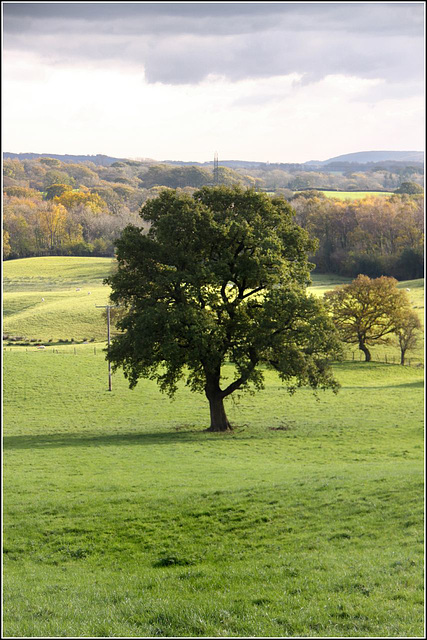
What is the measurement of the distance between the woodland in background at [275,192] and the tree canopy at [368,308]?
6.52m

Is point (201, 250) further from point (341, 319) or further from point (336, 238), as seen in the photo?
point (336, 238)

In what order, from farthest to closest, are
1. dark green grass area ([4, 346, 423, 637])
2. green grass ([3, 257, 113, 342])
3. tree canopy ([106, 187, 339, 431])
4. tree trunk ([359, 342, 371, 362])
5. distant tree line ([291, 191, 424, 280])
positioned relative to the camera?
1. distant tree line ([291, 191, 424, 280])
2. green grass ([3, 257, 113, 342])
3. tree trunk ([359, 342, 371, 362])
4. tree canopy ([106, 187, 339, 431])
5. dark green grass area ([4, 346, 423, 637])

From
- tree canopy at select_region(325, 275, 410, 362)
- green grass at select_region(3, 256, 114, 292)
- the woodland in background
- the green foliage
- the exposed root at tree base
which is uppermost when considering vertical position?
the green foliage

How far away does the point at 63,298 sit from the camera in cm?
6106

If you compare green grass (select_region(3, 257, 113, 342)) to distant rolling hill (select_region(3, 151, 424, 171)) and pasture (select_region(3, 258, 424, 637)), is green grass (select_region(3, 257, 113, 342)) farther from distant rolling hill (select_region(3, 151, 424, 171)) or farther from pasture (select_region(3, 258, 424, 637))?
pasture (select_region(3, 258, 424, 637))

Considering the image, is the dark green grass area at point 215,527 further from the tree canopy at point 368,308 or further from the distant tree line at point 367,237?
the distant tree line at point 367,237

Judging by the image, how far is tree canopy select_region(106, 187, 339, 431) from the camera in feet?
70.3

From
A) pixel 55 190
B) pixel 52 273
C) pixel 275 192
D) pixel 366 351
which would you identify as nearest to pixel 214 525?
pixel 366 351

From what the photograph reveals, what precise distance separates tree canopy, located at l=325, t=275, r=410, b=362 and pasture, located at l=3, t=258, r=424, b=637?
16808 millimetres

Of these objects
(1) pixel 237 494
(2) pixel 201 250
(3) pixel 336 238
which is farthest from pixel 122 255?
(3) pixel 336 238

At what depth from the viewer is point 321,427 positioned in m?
24.4

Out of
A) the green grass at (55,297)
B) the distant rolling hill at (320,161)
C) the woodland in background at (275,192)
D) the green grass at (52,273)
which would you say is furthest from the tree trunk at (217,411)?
the green grass at (52,273)

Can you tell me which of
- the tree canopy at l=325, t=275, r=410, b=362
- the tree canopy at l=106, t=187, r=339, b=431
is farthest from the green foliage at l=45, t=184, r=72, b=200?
the tree canopy at l=106, t=187, r=339, b=431

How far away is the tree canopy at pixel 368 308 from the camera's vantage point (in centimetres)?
4359
